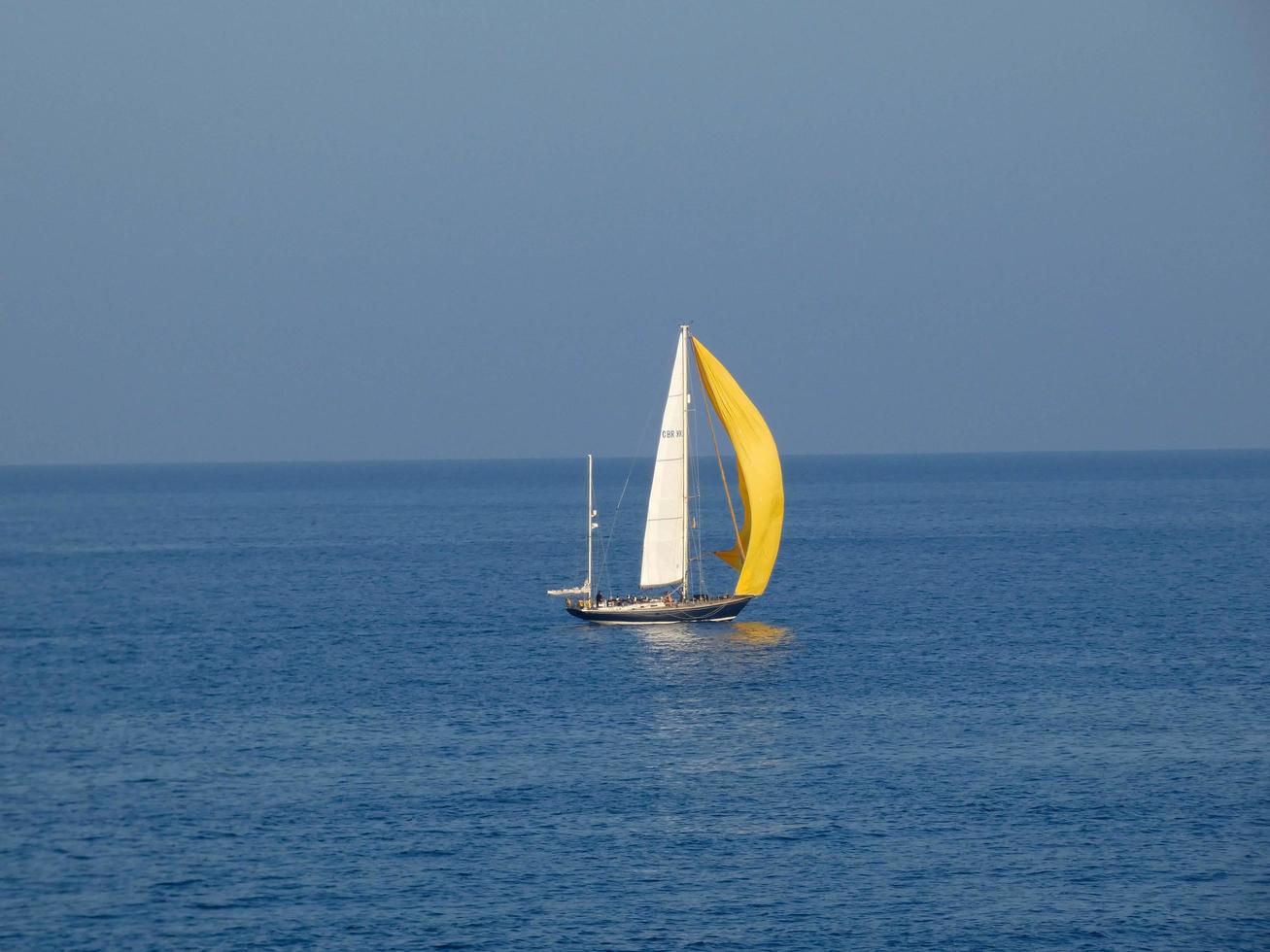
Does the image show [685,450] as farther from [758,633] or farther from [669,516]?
[758,633]

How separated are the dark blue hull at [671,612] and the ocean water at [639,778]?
1.54 meters

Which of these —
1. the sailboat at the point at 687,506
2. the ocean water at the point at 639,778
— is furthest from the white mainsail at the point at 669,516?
the ocean water at the point at 639,778

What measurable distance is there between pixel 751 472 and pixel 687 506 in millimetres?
4320

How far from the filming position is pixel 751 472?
87750 mm

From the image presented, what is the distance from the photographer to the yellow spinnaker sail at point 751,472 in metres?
87.9

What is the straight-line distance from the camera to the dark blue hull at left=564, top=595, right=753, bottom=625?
88.8 m

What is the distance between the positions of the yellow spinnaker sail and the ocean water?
476 cm

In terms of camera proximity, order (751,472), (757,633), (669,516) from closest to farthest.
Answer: (751,472)
(669,516)
(757,633)

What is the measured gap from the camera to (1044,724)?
66000 mm

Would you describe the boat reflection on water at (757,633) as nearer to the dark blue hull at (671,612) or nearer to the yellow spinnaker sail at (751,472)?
the dark blue hull at (671,612)

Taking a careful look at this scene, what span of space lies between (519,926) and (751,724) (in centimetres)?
2474

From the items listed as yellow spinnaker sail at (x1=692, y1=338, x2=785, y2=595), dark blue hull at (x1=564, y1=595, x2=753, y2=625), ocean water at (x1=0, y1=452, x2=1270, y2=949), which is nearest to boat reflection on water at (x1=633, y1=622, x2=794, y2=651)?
ocean water at (x1=0, y1=452, x2=1270, y2=949)

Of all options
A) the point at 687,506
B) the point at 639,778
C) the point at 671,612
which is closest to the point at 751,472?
the point at 687,506

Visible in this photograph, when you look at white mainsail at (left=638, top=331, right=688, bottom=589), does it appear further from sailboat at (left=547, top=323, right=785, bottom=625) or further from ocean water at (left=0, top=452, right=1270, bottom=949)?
ocean water at (left=0, top=452, right=1270, bottom=949)
